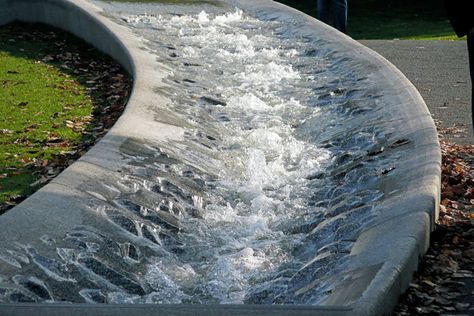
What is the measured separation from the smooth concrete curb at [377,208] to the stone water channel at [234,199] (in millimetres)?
110

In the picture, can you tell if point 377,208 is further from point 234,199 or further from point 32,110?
point 32,110

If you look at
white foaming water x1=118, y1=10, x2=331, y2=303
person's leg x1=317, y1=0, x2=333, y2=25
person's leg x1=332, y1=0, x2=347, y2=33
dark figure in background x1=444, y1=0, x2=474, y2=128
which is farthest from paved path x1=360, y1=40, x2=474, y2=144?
dark figure in background x1=444, y1=0, x2=474, y2=128

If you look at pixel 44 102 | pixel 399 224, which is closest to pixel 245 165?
pixel 399 224

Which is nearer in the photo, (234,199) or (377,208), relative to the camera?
(377,208)

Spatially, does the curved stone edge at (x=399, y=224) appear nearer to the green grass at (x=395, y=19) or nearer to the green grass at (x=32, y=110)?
the green grass at (x=32, y=110)

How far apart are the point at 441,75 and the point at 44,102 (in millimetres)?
4603

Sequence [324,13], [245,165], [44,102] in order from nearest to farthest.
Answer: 1. [245,165]
2. [44,102]
3. [324,13]

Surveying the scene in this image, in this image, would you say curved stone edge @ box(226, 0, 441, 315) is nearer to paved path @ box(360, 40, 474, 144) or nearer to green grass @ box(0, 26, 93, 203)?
paved path @ box(360, 40, 474, 144)

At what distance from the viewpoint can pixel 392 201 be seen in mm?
5926

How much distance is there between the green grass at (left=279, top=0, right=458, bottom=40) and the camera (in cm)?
1800

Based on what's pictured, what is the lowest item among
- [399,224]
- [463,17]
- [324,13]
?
[399,224]

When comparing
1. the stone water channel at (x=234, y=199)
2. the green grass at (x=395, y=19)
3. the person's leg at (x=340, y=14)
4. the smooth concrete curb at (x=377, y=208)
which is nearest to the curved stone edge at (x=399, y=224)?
the smooth concrete curb at (x=377, y=208)

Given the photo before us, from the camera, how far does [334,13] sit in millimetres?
13516

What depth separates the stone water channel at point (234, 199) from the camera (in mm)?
5375
